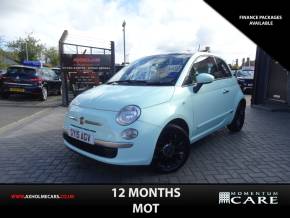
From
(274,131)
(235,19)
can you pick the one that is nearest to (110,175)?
(235,19)

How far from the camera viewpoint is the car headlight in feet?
9.10

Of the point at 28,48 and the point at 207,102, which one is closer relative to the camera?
the point at 207,102

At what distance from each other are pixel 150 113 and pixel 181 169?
1.07 m

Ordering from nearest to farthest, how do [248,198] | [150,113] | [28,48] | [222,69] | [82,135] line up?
[248,198] → [150,113] → [82,135] → [222,69] → [28,48]

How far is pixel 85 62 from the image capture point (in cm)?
888

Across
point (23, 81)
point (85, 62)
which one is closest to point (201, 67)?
point (85, 62)

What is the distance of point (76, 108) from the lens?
125 inches

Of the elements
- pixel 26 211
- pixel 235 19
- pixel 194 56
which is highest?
pixel 235 19

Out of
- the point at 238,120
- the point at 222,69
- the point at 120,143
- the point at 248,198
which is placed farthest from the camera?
the point at 238,120

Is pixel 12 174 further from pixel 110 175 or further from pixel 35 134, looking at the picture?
pixel 35 134

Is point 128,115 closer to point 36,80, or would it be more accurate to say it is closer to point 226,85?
point 226,85

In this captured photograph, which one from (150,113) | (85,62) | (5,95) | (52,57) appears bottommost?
(5,95)

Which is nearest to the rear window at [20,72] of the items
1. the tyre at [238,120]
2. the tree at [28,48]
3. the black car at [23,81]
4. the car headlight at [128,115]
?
the black car at [23,81]

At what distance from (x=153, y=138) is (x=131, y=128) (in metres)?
0.30
